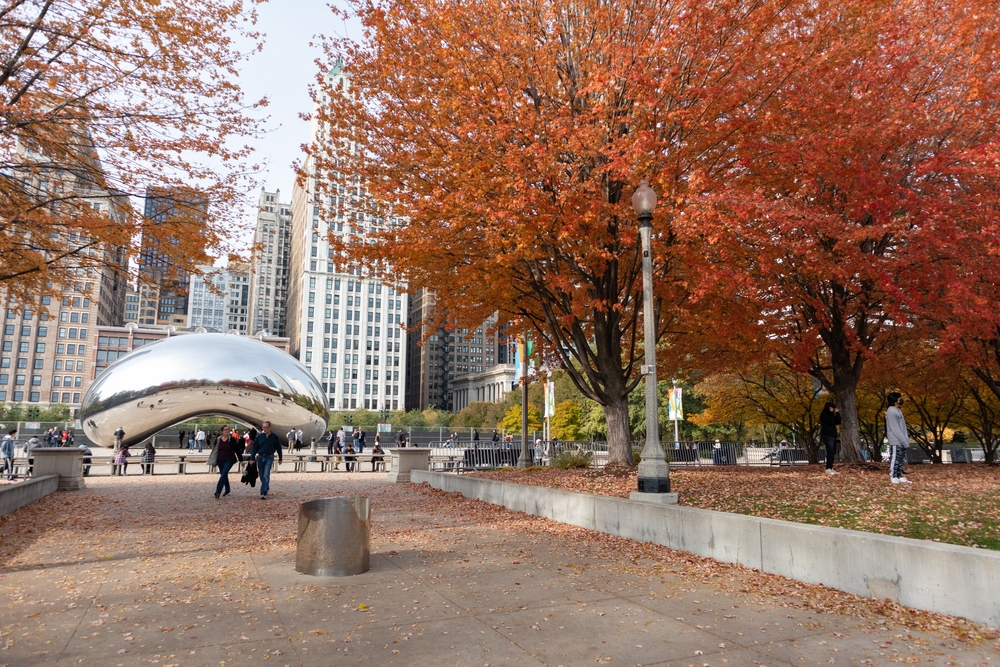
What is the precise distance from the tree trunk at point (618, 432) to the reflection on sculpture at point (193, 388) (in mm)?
19837

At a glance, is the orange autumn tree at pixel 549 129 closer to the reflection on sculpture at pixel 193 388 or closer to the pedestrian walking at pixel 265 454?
the pedestrian walking at pixel 265 454

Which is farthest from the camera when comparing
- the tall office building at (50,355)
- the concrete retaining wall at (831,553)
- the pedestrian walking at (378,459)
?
the tall office building at (50,355)

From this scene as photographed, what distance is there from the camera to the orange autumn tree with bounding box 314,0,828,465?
1155cm

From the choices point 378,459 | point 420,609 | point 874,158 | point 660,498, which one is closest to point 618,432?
point 660,498

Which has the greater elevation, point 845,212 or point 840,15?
point 840,15

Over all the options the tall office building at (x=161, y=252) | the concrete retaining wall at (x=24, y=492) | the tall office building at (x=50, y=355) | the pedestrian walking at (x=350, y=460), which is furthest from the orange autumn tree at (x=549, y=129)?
the tall office building at (x=50, y=355)

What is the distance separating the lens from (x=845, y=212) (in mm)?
14750

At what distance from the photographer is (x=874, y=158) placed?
14141 millimetres

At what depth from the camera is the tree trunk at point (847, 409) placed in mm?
17531

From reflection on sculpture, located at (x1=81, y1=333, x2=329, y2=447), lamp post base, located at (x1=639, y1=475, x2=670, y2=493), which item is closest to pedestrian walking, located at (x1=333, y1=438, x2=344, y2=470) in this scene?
reflection on sculpture, located at (x1=81, y1=333, x2=329, y2=447)

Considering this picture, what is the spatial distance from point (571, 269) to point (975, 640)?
35.5ft

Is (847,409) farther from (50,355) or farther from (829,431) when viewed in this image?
(50,355)

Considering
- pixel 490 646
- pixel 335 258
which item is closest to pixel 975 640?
pixel 490 646

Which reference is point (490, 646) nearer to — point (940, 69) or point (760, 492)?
point (760, 492)
